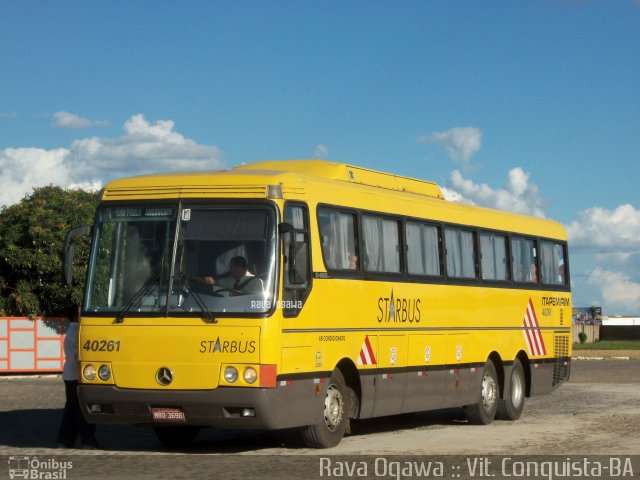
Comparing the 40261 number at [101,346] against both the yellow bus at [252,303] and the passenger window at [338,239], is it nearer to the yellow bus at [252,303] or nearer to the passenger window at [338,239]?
the yellow bus at [252,303]

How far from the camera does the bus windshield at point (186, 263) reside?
1541cm

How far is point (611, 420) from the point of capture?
21.8 meters

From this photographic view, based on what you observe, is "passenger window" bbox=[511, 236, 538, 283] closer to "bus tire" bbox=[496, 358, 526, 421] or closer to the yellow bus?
"bus tire" bbox=[496, 358, 526, 421]

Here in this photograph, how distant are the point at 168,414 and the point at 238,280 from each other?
Answer: 171cm

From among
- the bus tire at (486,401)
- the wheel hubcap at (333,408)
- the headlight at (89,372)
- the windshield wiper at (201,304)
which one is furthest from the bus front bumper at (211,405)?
the bus tire at (486,401)

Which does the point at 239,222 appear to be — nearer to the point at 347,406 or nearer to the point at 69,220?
the point at 347,406

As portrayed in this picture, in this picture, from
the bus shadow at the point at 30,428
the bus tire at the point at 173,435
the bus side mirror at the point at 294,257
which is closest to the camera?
the bus side mirror at the point at 294,257

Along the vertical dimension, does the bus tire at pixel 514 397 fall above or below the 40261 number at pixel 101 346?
below

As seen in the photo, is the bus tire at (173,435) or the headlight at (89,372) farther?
the bus tire at (173,435)

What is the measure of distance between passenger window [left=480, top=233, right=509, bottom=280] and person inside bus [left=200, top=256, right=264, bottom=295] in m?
7.59

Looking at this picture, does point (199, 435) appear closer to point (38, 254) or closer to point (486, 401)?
point (486, 401)

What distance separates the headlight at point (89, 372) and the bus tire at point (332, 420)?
8.58 ft

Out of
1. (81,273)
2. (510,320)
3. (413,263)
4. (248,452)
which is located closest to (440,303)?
(413,263)

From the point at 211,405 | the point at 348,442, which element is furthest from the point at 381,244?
the point at 211,405
